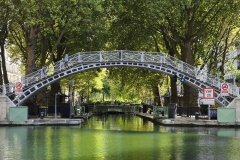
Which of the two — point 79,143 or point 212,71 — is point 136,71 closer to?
point 212,71

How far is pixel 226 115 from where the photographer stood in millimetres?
34531

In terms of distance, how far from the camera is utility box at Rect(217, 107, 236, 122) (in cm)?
3447

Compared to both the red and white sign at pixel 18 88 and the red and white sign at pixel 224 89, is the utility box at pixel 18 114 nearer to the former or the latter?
the red and white sign at pixel 18 88

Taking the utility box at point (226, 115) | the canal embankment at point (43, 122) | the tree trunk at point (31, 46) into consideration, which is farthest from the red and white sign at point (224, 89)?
the tree trunk at point (31, 46)

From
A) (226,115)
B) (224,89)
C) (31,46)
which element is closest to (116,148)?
(226,115)

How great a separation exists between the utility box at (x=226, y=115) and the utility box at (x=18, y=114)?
16.3 metres

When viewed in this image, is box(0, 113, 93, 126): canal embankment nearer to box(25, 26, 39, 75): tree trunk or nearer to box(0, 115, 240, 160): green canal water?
box(25, 26, 39, 75): tree trunk

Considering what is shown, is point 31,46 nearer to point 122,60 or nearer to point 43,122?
point 43,122

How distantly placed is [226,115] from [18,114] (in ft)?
57.5

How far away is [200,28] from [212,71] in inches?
334

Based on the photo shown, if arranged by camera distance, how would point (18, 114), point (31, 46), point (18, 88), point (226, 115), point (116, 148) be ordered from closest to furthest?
point (116, 148) → point (18, 114) → point (226, 115) → point (18, 88) → point (31, 46)

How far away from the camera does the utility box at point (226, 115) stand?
113ft

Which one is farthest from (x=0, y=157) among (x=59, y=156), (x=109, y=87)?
(x=109, y=87)

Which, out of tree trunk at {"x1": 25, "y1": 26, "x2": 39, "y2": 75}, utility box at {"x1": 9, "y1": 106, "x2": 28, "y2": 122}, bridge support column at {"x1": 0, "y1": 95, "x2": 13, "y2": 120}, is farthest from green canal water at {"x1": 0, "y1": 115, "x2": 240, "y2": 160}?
tree trunk at {"x1": 25, "y1": 26, "x2": 39, "y2": 75}
